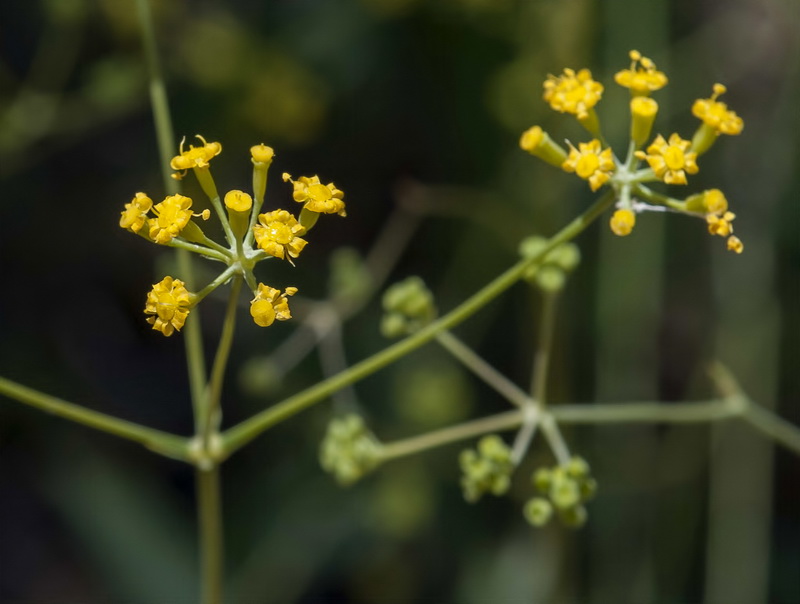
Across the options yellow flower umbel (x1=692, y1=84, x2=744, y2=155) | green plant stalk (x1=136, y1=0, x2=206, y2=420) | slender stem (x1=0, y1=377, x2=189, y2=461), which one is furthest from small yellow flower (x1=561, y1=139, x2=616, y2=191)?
slender stem (x1=0, y1=377, x2=189, y2=461)

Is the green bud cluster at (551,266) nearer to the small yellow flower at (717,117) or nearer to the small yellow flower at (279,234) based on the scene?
the small yellow flower at (717,117)

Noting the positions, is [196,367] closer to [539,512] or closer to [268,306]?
[268,306]

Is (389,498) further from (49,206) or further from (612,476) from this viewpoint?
(49,206)

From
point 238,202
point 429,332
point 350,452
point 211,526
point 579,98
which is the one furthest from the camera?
point 350,452

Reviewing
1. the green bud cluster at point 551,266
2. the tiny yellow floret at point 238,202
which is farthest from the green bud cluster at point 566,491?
the tiny yellow floret at point 238,202

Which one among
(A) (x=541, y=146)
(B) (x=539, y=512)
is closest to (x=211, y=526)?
(B) (x=539, y=512)

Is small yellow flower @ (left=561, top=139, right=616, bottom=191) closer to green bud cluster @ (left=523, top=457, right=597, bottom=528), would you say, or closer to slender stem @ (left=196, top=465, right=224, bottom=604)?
green bud cluster @ (left=523, top=457, right=597, bottom=528)

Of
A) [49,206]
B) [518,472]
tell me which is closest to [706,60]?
[518,472]

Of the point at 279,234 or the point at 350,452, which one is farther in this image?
the point at 350,452
